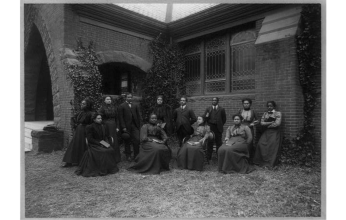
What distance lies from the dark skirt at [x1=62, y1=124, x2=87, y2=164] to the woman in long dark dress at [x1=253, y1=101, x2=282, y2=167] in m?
4.16

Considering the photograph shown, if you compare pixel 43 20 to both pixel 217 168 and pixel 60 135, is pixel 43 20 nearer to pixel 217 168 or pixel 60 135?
pixel 60 135

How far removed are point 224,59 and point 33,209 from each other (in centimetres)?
673

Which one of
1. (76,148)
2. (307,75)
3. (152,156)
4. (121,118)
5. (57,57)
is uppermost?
(57,57)

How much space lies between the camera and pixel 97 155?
4934mm

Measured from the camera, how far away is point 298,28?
5.67 metres

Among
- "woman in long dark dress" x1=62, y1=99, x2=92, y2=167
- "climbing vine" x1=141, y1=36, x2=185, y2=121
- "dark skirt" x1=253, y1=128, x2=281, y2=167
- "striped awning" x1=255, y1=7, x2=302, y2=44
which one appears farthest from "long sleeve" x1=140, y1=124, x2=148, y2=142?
"striped awning" x1=255, y1=7, x2=302, y2=44

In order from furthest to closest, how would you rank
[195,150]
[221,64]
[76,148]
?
[221,64]
[76,148]
[195,150]

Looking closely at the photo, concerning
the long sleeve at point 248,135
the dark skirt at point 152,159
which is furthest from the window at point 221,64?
the dark skirt at point 152,159

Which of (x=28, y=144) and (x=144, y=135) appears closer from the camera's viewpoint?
(x=144, y=135)

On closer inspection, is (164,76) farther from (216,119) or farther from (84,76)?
(216,119)

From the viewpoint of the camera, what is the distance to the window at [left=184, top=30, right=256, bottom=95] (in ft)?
24.1

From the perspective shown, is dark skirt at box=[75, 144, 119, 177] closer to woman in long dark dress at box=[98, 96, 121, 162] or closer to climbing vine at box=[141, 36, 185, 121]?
woman in long dark dress at box=[98, 96, 121, 162]

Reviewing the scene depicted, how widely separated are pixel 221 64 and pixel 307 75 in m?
3.00

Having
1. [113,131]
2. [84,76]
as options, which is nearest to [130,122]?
[113,131]
